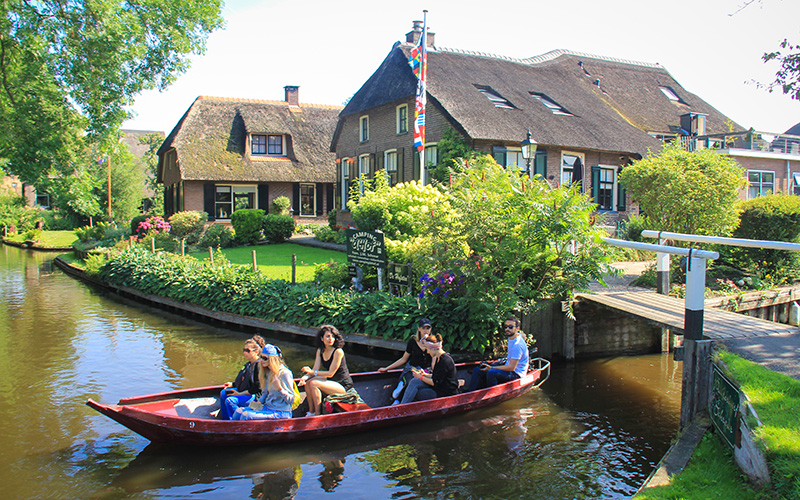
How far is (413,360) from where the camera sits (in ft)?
29.6

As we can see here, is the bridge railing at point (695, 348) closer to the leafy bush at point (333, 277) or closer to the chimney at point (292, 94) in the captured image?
the leafy bush at point (333, 277)

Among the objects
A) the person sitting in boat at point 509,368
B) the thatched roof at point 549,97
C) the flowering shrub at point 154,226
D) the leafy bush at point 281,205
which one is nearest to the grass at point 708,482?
the person sitting in boat at point 509,368

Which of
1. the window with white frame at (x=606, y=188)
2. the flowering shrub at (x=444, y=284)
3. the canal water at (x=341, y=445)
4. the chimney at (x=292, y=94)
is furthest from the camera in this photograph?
the chimney at (x=292, y=94)

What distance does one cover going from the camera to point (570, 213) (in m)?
10.3

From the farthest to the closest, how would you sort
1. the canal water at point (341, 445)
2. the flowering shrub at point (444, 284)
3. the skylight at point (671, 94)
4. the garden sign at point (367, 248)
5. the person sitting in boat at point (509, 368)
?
the skylight at point (671, 94) → the garden sign at point (367, 248) → the flowering shrub at point (444, 284) → the person sitting in boat at point (509, 368) → the canal water at point (341, 445)

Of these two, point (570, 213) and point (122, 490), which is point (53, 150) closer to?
point (122, 490)

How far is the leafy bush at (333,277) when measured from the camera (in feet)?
46.8

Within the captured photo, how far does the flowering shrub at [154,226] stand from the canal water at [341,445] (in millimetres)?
10788

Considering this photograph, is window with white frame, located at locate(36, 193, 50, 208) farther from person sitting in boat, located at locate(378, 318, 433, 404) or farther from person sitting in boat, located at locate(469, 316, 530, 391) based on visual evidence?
person sitting in boat, located at locate(469, 316, 530, 391)

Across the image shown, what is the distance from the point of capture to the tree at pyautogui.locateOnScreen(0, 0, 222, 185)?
16.4 meters

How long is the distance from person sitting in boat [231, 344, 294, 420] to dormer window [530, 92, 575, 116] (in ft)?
59.8

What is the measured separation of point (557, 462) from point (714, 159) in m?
9.44

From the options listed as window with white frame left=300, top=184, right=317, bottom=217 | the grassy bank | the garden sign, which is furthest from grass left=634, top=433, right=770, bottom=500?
window with white frame left=300, top=184, right=317, bottom=217

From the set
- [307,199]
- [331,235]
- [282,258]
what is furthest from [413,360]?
[307,199]
